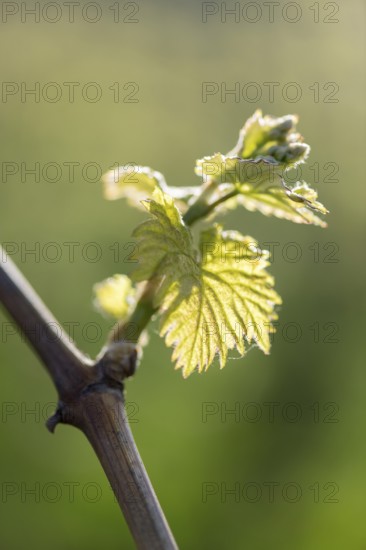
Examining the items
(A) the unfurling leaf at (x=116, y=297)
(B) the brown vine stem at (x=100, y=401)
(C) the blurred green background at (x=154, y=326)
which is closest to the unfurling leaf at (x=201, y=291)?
(B) the brown vine stem at (x=100, y=401)

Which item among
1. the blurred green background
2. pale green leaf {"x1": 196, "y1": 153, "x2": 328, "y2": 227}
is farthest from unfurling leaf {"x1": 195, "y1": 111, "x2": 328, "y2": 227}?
the blurred green background

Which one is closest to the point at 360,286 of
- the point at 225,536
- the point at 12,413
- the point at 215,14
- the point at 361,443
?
the point at 361,443

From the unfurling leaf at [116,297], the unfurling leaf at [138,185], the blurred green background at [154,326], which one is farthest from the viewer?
the blurred green background at [154,326]

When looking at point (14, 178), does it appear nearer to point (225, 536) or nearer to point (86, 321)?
point (86, 321)

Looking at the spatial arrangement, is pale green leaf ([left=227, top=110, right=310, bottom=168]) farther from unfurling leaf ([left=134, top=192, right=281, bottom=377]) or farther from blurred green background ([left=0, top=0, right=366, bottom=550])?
blurred green background ([left=0, top=0, right=366, bottom=550])

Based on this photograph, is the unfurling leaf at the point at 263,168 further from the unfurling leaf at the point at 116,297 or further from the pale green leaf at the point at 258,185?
the unfurling leaf at the point at 116,297
